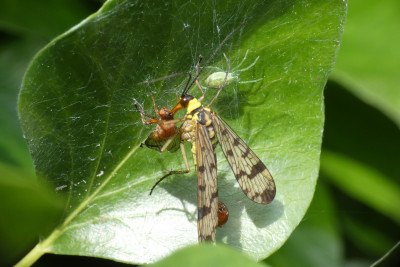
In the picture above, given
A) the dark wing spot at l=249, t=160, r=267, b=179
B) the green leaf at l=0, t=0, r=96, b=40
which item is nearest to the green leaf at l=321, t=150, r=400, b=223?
the dark wing spot at l=249, t=160, r=267, b=179

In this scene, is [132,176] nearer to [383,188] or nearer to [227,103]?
[227,103]

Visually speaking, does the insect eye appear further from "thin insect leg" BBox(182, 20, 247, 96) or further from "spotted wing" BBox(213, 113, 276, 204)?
"spotted wing" BBox(213, 113, 276, 204)

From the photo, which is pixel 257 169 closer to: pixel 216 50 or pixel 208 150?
pixel 208 150

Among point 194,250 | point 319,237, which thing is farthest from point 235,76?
point 319,237

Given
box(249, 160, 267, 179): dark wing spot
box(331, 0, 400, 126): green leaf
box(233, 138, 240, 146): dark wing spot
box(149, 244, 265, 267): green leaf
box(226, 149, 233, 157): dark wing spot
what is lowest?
box(331, 0, 400, 126): green leaf

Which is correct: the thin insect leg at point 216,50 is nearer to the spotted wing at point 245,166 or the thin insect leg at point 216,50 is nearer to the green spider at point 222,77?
the green spider at point 222,77

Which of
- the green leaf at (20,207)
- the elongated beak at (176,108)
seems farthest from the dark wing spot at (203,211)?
the green leaf at (20,207)
